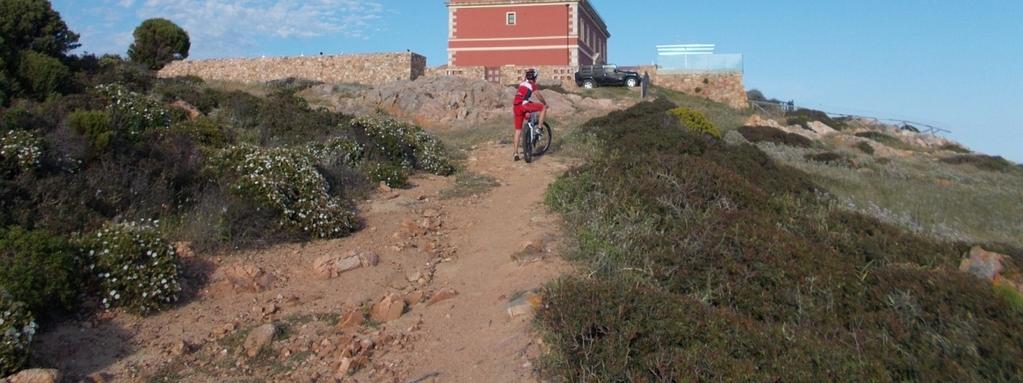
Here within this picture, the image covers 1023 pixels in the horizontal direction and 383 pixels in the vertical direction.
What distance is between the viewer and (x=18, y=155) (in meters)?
7.24

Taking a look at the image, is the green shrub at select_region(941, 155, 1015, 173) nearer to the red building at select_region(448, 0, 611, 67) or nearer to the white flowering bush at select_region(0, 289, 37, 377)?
the red building at select_region(448, 0, 611, 67)

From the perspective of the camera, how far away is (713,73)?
1773 inches

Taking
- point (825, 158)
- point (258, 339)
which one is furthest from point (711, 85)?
point (258, 339)

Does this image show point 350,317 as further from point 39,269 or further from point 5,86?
point 5,86

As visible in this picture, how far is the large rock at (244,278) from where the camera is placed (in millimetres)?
6590

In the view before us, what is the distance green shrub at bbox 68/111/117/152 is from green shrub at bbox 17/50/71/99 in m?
4.60

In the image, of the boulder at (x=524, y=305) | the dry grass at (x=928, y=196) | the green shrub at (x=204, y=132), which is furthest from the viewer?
the dry grass at (x=928, y=196)

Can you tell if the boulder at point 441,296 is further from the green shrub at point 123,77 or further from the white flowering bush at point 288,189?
the green shrub at point 123,77

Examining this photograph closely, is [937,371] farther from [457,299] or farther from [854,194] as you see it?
[854,194]

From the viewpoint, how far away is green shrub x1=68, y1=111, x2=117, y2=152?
25.9ft

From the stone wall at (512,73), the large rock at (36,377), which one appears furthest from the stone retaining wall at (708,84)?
the large rock at (36,377)

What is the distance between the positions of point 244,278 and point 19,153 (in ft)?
7.97

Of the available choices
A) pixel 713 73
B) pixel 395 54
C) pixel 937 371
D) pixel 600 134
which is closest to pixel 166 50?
pixel 395 54

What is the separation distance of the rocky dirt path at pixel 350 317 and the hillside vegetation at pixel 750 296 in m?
0.45
